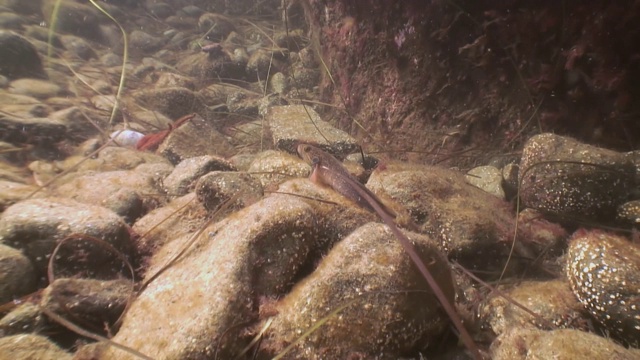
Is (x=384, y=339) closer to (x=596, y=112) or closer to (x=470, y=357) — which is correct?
(x=470, y=357)

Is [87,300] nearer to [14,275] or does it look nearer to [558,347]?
[14,275]

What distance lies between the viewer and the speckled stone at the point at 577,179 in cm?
321

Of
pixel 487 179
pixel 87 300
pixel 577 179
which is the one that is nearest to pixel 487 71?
pixel 487 179

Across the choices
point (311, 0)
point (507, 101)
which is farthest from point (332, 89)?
point (507, 101)

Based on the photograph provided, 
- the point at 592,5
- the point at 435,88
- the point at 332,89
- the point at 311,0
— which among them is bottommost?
the point at 332,89

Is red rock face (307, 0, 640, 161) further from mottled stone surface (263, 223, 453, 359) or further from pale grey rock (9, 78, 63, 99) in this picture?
pale grey rock (9, 78, 63, 99)

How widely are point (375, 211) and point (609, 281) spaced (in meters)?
1.76

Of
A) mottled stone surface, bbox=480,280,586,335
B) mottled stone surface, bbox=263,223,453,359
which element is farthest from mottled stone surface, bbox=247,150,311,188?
mottled stone surface, bbox=480,280,586,335

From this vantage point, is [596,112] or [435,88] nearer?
[596,112]

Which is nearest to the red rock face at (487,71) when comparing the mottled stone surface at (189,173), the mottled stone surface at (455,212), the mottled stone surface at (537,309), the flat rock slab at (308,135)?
the flat rock slab at (308,135)

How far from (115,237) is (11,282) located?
2.34 feet

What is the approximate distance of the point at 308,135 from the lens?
526cm

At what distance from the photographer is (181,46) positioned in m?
13.4

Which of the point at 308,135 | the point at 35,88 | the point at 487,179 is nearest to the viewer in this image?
the point at 487,179
